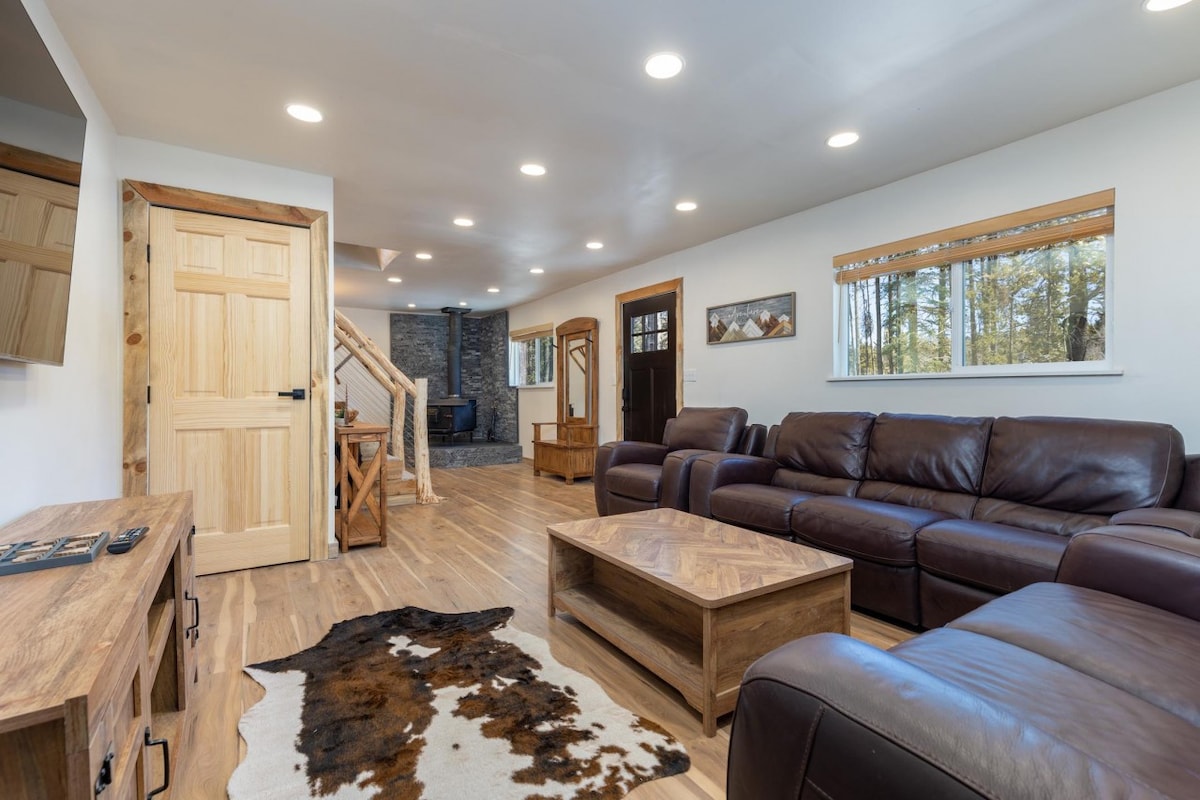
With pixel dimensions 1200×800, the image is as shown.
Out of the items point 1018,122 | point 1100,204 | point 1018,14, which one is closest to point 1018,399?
point 1100,204

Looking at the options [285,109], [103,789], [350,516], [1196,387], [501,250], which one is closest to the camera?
[103,789]

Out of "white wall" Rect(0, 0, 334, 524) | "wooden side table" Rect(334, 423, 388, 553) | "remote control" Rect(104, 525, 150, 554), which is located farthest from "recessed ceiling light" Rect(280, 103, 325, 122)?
"remote control" Rect(104, 525, 150, 554)

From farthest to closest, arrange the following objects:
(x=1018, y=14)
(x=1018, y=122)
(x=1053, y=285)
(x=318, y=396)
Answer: (x=318, y=396), (x=1053, y=285), (x=1018, y=122), (x=1018, y=14)

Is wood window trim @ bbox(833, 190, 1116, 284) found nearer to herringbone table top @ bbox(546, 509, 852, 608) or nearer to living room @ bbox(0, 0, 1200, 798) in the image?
living room @ bbox(0, 0, 1200, 798)

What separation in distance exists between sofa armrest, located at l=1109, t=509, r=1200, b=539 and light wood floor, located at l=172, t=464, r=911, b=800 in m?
0.91

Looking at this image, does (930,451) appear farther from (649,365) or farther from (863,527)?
(649,365)

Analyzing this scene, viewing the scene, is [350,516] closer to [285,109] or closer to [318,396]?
[318,396]

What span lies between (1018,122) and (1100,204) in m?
0.56

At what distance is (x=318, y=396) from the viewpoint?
3.23 metres

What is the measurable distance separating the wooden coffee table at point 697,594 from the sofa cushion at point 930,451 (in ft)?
3.86

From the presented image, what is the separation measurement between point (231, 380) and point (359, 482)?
3.40ft

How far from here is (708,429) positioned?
4.09 m

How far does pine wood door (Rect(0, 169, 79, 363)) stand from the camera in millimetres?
1303

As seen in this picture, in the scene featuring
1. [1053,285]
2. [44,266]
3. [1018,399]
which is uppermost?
[1053,285]
